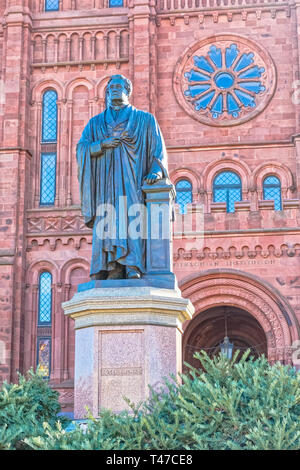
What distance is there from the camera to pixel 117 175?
289 inches

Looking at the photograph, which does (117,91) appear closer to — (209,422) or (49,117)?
(209,422)

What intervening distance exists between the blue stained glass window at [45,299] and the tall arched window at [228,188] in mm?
5298

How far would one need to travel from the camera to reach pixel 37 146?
23.1 metres

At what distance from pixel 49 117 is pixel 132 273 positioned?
56.5 ft

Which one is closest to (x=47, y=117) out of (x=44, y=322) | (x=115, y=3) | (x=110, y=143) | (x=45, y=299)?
(x=115, y=3)

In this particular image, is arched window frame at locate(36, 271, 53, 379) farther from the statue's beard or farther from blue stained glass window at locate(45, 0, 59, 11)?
the statue's beard

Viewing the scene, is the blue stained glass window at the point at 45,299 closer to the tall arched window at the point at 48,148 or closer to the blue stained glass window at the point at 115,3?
the tall arched window at the point at 48,148

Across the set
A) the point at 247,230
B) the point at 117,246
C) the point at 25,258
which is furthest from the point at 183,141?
the point at 117,246

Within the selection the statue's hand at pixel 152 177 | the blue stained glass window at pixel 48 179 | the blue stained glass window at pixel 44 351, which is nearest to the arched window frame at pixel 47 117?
the blue stained glass window at pixel 48 179

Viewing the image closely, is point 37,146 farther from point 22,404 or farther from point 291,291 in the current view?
point 22,404

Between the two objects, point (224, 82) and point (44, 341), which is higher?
point (224, 82)

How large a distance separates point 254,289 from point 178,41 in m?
8.40

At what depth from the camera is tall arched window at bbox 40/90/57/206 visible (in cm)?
2280

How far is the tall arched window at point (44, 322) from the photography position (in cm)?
2120
